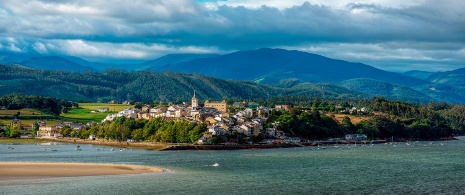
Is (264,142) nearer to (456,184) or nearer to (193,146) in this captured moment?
(193,146)

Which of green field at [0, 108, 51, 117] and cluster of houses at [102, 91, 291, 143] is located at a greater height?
green field at [0, 108, 51, 117]

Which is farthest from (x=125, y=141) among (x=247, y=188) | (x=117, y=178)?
(x=247, y=188)

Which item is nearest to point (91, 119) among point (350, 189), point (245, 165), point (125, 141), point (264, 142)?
point (125, 141)

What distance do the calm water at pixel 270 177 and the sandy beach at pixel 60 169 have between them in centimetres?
310

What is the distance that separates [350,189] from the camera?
45.2m

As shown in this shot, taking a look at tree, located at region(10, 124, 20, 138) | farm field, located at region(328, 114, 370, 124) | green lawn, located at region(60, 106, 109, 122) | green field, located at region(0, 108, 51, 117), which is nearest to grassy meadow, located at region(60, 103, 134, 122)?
green lawn, located at region(60, 106, 109, 122)

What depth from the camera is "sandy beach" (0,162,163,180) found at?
54669 millimetres

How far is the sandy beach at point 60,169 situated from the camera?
54669 millimetres

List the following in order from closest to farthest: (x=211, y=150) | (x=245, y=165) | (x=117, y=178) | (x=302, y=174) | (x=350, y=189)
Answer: (x=350, y=189), (x=117, y=178), (x=302, y=174), (x=245, y=165), (x=211, y=150)

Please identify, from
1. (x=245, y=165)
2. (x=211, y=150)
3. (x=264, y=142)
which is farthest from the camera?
(x=264, y=142)

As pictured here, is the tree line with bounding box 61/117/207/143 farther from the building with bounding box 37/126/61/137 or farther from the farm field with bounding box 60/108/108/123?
the farm field with bounding box 60/108/108/123

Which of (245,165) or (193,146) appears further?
(193,146)

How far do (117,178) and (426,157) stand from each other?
135ft

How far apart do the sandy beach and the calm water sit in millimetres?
3103
